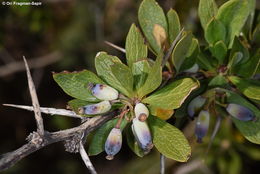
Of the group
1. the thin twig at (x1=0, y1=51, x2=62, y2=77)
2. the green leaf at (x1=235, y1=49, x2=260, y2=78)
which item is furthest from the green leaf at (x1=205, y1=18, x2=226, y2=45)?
the thin twig at (x1=0, y1=51, x2=62, y2=77)

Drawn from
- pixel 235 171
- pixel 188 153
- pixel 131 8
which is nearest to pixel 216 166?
pixel 235 171

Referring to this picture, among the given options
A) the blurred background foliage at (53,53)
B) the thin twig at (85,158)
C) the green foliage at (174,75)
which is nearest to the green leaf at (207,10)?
the green foliage at (174,75)

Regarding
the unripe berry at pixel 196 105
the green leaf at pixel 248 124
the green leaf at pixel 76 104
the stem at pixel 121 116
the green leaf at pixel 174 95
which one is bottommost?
the green leaf at pixel 248 124

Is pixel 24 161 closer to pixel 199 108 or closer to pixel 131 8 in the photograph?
pixel 131 8

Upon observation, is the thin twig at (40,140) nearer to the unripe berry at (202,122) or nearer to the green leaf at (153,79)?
the green leaf at (153,79)

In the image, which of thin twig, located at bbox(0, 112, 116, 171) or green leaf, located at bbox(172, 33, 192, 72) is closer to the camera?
thin twig, located at bbox(0, 112, 116, 171)

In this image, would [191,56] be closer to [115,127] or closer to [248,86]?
[248,86]

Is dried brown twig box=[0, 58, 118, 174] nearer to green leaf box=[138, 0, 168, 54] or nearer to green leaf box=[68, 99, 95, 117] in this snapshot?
green leaf box=[68, 99, 95, 117]
